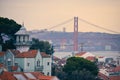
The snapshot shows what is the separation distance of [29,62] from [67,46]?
53.9m

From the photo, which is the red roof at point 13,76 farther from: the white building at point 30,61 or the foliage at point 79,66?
the foliage at point 79,66

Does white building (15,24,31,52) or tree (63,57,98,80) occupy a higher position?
white building (15,24,31,52)

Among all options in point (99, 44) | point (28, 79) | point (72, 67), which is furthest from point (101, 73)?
point (99, 44)

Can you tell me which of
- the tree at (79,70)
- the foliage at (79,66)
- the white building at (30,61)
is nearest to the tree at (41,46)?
the tree at (79,70)

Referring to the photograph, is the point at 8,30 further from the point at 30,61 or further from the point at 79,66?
the point at 79,66

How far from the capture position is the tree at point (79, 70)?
20711mm

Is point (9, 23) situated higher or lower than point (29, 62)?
higher

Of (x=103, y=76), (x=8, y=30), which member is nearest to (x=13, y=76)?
(x=8, y=30)

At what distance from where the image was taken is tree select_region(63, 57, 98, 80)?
20711mm

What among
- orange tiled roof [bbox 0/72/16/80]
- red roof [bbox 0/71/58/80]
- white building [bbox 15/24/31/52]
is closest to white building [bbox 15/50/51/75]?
red roof [bbox 0/71/58/80]

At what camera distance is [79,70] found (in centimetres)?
2123

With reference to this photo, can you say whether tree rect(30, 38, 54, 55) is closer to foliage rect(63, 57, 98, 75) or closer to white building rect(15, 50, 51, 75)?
foliage rect(63, 57, 98, 75)

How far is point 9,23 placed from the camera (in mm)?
22562

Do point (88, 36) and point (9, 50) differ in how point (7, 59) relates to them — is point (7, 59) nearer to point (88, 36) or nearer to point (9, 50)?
point (9, 50)
